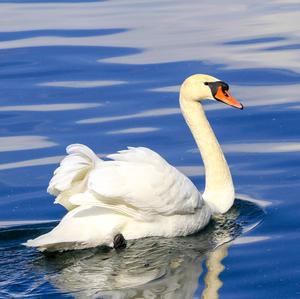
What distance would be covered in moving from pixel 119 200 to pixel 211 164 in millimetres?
1684

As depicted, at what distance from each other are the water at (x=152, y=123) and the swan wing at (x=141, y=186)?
29cm

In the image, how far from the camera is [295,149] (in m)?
12.7

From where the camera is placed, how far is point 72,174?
10289 millimetres

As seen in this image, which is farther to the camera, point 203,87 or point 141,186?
point 203,87

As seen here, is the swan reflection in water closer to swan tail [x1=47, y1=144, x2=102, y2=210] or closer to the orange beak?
swan tail [x1=47, y1=144, x2=102, y2=210]

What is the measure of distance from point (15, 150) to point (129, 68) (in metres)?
3.78

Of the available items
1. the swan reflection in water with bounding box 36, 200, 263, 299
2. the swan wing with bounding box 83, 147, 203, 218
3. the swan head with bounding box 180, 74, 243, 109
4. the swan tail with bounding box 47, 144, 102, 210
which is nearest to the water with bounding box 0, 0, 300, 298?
the swan reflection in water with bounding box 36, 200, 263, 299

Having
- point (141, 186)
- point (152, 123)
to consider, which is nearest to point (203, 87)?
point (141, 186)

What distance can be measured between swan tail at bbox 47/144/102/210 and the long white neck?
Result: 1.47 m

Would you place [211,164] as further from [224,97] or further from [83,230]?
[83,230]

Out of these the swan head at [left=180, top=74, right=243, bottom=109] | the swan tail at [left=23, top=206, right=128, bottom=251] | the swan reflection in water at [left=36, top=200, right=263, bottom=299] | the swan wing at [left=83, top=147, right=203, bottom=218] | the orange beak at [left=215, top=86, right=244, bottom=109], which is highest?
the swan head at [left=180, top=74, right=243, bottom=109]

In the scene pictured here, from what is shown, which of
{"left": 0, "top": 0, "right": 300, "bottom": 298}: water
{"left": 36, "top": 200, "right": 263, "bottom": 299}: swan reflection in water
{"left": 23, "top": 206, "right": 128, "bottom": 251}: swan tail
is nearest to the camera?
{"left": 36, "top": 200, "right": 263, "bottom": 299}: swan reflection in water

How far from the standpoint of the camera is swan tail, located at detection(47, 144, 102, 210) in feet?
33.7

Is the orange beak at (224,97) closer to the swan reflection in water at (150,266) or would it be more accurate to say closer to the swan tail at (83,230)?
the swan reflection in water at (150,266)
